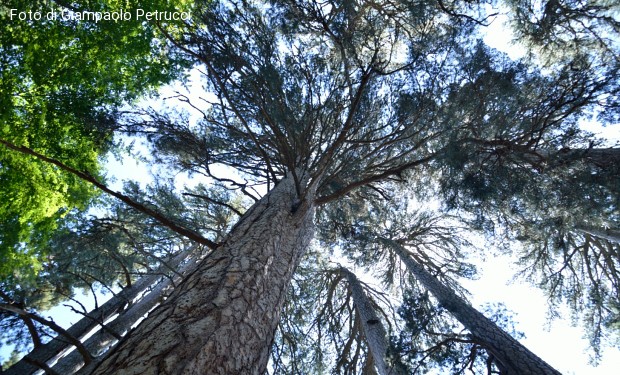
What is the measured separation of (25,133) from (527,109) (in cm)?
822

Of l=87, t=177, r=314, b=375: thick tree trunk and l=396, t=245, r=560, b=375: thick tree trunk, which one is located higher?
l=87, t=177, r=314, b=375: thick tree trunk

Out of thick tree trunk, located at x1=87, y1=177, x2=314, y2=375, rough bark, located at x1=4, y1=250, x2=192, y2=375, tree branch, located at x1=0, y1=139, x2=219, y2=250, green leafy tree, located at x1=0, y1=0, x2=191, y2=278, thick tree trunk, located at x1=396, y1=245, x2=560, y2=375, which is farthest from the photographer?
rough bark, located at x1=4, y1=250, x2=192, y2=375

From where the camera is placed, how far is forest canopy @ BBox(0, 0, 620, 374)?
12.6 ft

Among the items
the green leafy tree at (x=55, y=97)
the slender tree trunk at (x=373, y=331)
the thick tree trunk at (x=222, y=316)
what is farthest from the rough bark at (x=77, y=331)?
the slender tree trunk at (x=373, y=331)

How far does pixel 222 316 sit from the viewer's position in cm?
155

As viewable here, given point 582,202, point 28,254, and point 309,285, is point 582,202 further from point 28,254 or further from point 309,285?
point 28,254

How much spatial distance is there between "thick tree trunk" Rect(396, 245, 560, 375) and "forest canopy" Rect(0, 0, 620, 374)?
3 centimetres

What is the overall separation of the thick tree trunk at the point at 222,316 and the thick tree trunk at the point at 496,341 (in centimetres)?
309

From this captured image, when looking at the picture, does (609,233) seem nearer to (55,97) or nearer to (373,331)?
(373,331)

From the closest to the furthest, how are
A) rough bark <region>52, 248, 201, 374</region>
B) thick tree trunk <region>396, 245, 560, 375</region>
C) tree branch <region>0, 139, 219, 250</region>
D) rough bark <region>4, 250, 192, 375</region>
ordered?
tree branch <region>0, 139, 219, 250</region> < thick tree trunk <region>396, 245, 560, 375</region> < rough bark <region>4, 250, 192, 375</region> < rough bark <region>52, 248, 201, 374</region>

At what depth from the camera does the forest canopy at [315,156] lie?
386 centimetres

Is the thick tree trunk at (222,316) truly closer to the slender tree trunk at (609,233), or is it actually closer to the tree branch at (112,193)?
the tree branch at (112,193)

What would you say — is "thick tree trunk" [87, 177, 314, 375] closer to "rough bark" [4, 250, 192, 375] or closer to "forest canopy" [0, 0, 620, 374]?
"forest canopy" [0, 0, 620, 374]

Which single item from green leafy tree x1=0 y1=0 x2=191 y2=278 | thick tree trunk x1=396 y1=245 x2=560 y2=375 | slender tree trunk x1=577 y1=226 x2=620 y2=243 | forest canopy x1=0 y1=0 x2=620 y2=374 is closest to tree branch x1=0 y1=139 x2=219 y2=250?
forest canopy x1=0 y1=0 x2=620 y2=374
